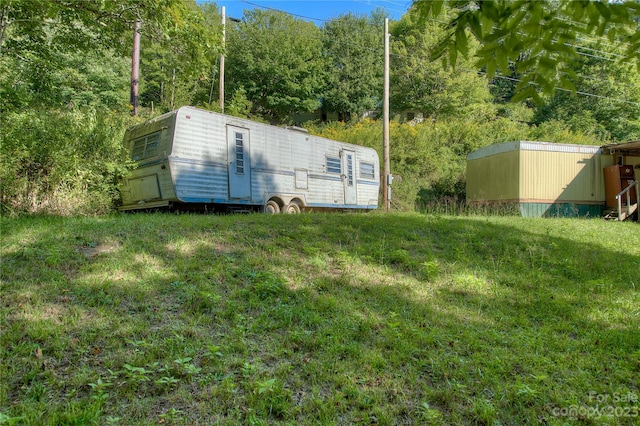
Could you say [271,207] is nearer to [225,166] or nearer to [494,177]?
[225,166]

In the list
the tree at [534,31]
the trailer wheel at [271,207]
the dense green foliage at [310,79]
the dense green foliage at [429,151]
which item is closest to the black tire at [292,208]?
the trailer wheel at [271,207]

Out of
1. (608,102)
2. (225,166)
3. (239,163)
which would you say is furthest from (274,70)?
(608,102)

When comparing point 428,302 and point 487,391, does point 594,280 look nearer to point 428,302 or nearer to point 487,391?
point 428,302

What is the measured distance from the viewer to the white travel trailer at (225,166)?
819 centimetres

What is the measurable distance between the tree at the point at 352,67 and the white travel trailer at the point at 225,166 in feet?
66.0

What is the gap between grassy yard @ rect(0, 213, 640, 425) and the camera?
93.7 inches

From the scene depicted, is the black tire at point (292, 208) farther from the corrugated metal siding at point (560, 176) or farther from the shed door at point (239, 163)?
the corrugated metal siding at point (560, 176)

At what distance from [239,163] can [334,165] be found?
3.53 m

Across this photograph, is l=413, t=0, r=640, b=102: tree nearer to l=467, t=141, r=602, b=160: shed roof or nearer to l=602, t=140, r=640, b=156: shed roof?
l=467, t=141, r=602, b=160: shed roof

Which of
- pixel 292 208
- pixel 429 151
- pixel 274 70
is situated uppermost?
pixel 274 70

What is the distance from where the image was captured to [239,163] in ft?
30.3

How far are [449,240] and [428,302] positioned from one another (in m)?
2.76

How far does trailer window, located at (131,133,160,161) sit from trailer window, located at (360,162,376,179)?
6.74 metres

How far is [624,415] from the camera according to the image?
2.42 m
